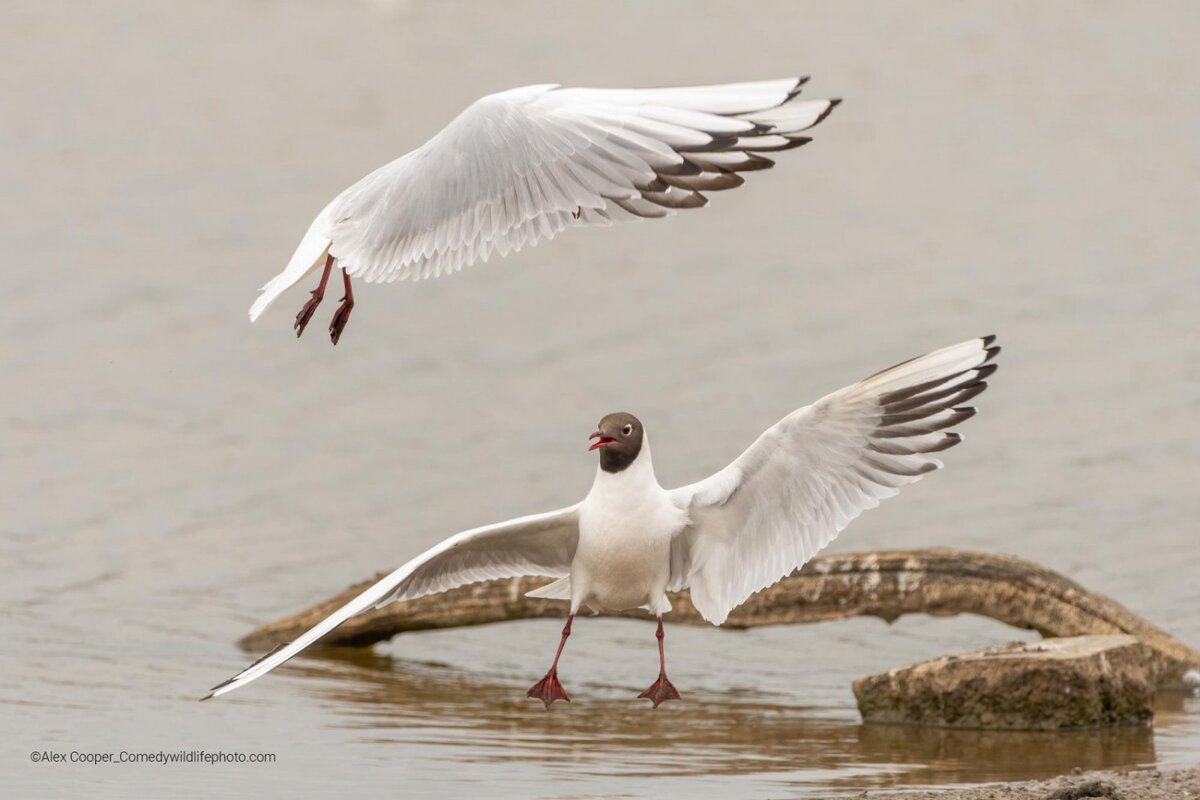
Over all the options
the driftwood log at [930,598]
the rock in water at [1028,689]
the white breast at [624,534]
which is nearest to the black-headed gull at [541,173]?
the white breast at [624,534]

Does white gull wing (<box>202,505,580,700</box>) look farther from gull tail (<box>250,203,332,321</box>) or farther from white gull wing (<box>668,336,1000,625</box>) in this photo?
gull tail (<box>250,203,332,321</box>)

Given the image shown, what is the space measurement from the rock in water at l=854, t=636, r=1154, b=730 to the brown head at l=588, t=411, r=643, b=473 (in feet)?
6.88

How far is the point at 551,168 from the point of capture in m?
5.91

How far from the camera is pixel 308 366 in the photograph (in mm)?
16188

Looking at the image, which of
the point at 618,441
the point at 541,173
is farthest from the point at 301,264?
the point at 618,441

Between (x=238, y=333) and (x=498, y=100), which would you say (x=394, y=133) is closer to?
(x=238, y=333)

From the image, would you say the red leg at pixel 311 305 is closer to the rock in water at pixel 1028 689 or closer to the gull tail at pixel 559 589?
the gull tail at pixel 559 589

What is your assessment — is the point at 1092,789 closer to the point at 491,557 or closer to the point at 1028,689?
the point at 1028,689

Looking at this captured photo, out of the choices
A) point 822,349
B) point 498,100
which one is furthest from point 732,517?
point 822,349

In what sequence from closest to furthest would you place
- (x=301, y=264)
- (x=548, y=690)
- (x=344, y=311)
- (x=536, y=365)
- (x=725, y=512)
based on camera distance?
(x=301, y=264) → (x=344, y=311) → (x=548, y=690) → (x=725, y=512) → (x=536, y=365)

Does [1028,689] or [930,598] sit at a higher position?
[930,598]

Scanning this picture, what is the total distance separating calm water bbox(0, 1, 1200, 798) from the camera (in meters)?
8.29

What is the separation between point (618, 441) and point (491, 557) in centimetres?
71

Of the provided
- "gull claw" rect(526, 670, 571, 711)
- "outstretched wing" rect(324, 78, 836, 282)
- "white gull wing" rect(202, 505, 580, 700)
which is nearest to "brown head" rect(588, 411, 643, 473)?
"white gull wing" rect(202, 505, 580, 700)
